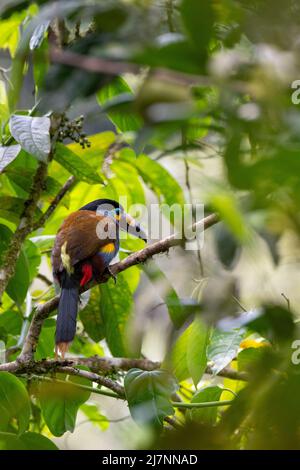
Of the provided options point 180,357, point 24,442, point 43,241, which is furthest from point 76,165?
point 24,442

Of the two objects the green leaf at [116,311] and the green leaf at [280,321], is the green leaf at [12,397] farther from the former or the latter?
the green leaf at [280,321]

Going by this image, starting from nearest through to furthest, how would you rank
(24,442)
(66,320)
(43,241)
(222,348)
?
(24,442), (222,348), (66,320), (43,241)

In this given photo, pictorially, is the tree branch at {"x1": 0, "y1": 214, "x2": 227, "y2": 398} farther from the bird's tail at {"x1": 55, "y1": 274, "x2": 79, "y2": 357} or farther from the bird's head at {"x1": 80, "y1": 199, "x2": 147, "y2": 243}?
the bird's head at {"x1": 80, "y1": 199, "x2": 147, "y2": 243}

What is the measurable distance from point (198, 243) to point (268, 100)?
3.54 ft

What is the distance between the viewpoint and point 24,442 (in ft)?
4.53

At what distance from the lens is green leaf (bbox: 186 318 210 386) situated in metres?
1.55

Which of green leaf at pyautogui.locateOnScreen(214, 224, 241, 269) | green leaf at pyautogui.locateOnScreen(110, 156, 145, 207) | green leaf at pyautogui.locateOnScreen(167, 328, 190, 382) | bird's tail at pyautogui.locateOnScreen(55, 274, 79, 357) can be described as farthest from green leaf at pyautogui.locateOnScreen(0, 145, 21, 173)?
green leaf at pyautogui.locateOnScreen(214, 224, 241, 269)

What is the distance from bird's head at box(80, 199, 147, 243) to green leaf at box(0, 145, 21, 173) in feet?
1.85

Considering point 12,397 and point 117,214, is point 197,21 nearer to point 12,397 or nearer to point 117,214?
point 12,397

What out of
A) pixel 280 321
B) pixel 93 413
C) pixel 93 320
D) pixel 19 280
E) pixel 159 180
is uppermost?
pixel 280 321

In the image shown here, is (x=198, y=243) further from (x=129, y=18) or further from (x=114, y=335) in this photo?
(x=129, y=18)

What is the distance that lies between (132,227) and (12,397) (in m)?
0.89

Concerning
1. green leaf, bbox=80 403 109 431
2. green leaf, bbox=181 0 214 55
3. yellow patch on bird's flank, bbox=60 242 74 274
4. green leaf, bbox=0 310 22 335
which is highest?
green leaf, bbox=181 0 214 55

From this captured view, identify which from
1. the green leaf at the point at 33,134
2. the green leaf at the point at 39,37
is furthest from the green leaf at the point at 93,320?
the green leaf at the point at 39,37
